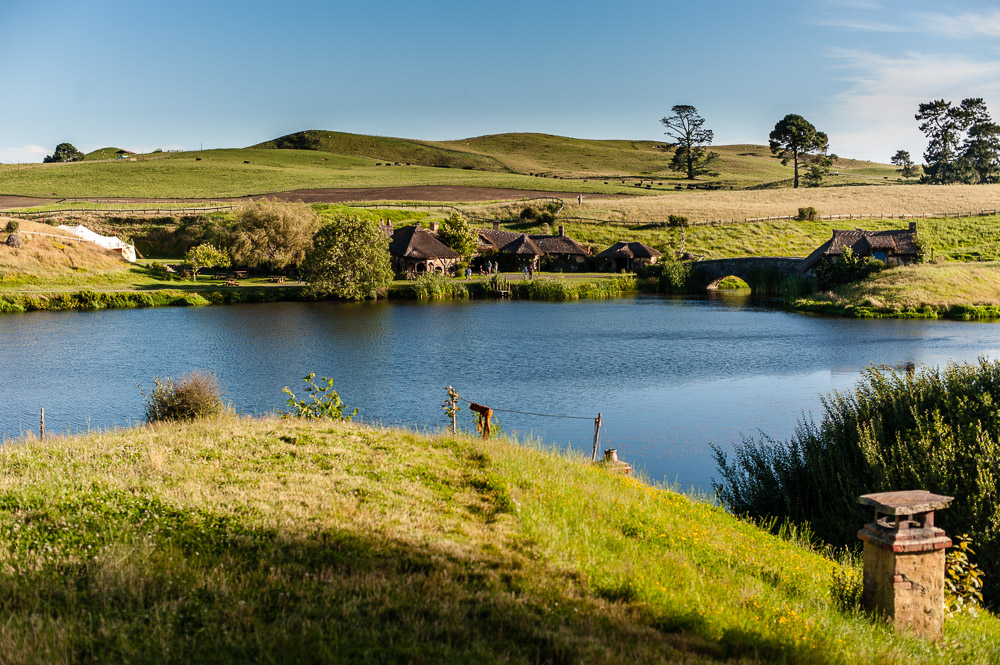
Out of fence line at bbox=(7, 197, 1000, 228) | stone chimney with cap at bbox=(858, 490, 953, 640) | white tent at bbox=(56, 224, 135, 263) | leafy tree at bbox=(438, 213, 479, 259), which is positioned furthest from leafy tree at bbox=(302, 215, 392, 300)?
stone chimney with cap at bbox=(858, 490, 953, 640)

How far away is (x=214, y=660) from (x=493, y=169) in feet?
485

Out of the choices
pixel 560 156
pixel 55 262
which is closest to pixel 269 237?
pixel 55 262

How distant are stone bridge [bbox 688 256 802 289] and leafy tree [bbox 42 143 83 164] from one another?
149602 mm

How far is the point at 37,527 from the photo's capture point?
736cm

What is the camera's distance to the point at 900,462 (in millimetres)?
11461

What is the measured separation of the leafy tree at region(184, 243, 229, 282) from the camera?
6538 cm

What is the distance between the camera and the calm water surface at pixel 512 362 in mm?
21641

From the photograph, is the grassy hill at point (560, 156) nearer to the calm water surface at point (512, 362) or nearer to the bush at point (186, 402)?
the calm water surface at point (512, 362)

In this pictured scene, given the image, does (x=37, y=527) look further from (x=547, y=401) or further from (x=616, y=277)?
(x=616, y=277)

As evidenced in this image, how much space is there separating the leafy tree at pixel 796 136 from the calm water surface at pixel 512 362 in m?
77.7

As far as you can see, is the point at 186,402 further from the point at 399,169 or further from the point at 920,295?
the point at 399,169

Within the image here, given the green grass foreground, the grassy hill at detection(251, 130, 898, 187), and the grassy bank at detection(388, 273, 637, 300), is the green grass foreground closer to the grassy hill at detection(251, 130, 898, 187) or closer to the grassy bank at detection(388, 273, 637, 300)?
the grassy bank at detection(388, 273, 637, 300)

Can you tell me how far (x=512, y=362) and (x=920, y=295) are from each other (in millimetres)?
34343

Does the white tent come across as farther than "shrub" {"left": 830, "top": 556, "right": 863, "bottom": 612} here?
Yes
